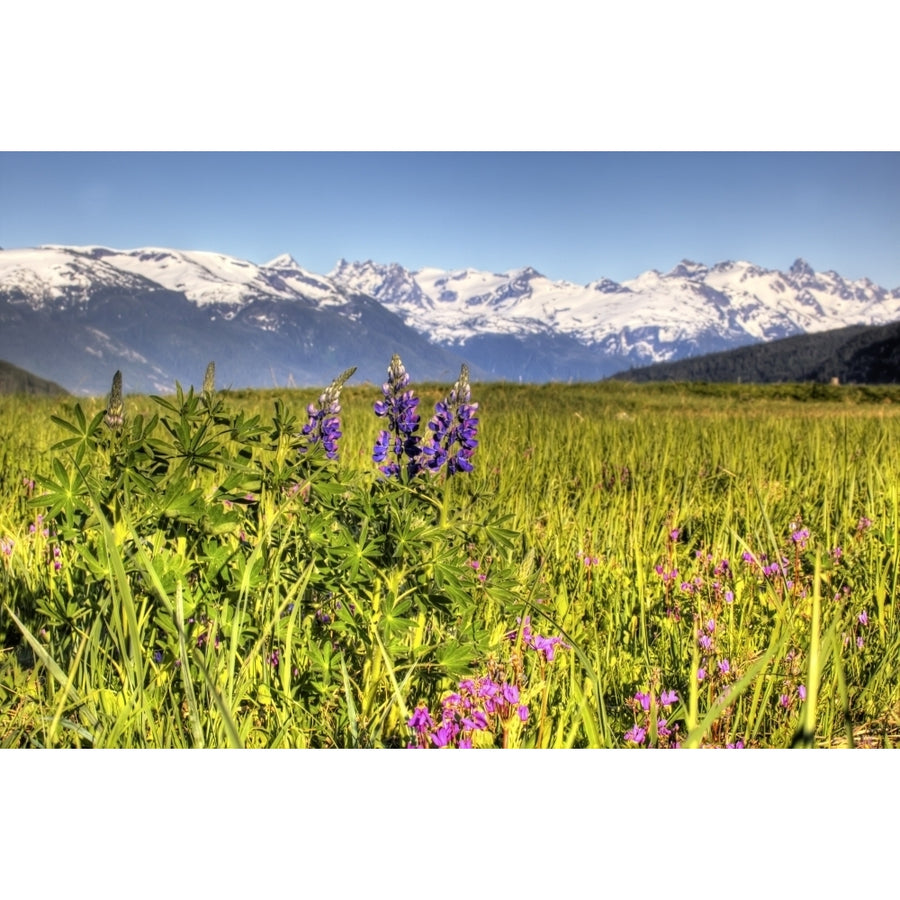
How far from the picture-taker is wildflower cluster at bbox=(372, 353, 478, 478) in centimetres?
207

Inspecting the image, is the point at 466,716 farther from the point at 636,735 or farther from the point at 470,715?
the point at 636,735

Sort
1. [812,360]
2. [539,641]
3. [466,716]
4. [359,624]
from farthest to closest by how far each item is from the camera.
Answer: [812,360] → [539,641] → [359,624] → [466,716]

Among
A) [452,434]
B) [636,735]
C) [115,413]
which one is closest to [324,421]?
[452,434]

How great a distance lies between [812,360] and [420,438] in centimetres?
7143

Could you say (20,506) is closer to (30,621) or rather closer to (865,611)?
(30,621)

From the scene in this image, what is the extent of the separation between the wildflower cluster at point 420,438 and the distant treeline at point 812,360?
41.9m

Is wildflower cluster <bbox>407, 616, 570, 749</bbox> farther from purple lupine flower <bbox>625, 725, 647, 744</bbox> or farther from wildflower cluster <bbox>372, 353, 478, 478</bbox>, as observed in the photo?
wildflower cluster <bbox>372, 353, 478, 478</bbox>

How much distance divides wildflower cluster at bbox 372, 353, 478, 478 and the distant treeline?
137ft

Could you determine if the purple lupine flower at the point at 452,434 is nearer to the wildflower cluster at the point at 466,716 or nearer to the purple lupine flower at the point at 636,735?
the wildflower cluster at the point at 466,716

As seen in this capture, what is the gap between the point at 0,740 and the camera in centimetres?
168

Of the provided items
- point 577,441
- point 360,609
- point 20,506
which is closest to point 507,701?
point 360,609

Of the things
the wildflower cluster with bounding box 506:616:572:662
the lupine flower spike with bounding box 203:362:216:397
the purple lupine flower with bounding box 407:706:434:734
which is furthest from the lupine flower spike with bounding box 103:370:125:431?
the wildflower cluster with bounding box 506:616:572:662

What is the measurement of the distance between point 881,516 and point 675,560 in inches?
47.7

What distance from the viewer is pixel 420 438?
6.95ft
